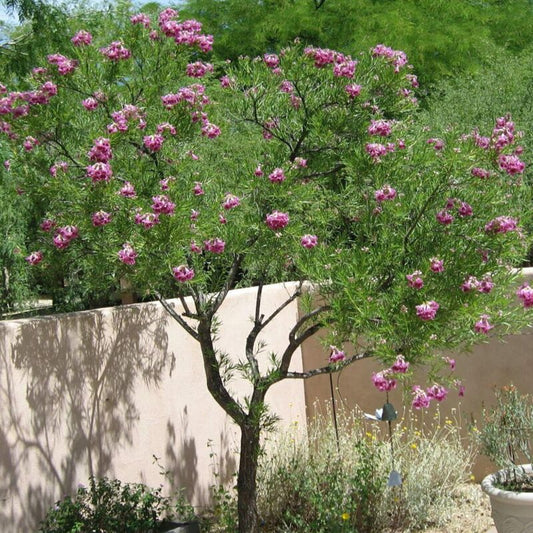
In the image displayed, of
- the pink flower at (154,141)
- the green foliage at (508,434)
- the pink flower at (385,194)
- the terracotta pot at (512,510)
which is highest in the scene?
the pink flower at (154,141)

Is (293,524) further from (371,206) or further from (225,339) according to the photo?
(371,206)

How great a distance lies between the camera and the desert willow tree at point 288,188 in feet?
15.5

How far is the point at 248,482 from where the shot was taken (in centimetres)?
604

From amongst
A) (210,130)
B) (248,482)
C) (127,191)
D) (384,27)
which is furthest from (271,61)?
(384,27)

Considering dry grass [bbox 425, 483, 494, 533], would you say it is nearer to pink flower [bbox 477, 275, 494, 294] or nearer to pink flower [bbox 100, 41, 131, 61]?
pink flower [bbox 477, 275, 494, 294]

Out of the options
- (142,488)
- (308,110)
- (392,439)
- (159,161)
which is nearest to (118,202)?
(159,161)

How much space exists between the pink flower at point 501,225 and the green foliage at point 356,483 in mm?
2260

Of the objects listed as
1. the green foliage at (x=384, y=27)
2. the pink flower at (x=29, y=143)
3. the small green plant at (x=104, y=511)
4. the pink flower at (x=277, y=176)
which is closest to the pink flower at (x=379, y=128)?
the pink flower at (x=277, y=176)

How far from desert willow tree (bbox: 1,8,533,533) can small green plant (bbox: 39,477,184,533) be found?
887mm

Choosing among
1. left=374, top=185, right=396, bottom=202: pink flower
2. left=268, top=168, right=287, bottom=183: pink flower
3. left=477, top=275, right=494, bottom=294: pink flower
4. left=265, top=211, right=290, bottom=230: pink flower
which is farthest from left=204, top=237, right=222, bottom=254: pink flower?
left=477, top=275, right=494, bottom=294: pink flower

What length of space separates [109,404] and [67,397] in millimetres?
419

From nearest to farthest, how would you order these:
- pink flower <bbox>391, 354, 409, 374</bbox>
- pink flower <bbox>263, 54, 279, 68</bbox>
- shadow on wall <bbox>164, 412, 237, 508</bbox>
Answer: pink flower <bbox>391, 354, 409, 374</bbox> < pink flower <bbox>263, 54, 279, 68</bbox> < shadow on wall <bbox>164, 412, 237, 508</bbox>

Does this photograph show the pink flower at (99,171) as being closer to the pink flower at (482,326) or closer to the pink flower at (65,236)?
the pink flower at (65,236)

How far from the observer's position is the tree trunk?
595cm
